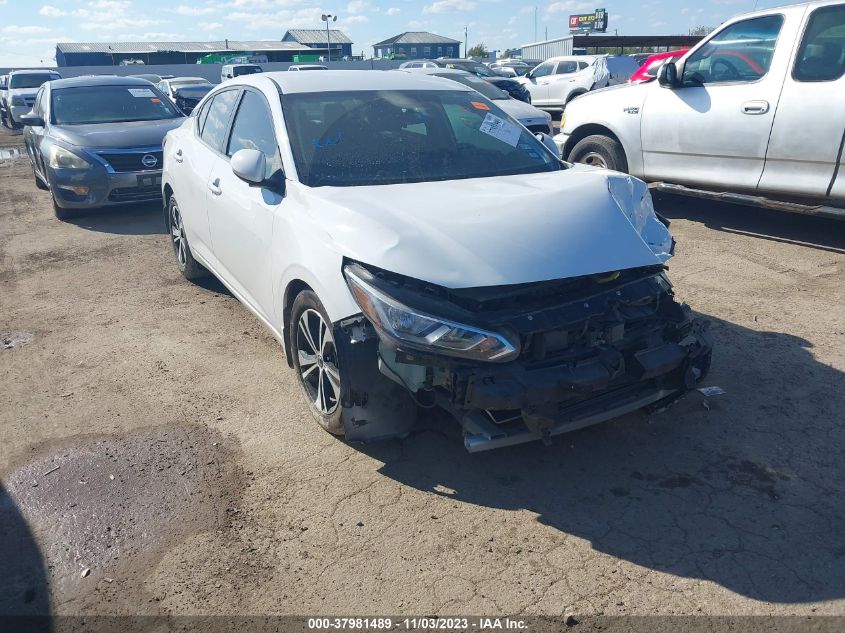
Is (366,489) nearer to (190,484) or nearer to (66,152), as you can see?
(190,484)

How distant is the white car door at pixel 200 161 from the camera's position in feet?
16.2

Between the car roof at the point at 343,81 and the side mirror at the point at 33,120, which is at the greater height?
the car roof at the point at 343,81

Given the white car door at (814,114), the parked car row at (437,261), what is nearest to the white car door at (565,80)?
the white car door at (814,114)

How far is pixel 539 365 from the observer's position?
2.92m

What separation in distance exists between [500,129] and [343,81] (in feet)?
3.49

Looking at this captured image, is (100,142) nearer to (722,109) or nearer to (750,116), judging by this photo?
(722,109)

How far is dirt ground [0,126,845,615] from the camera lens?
2639mm

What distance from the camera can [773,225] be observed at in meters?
7.11

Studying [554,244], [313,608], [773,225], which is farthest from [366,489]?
[773,225]

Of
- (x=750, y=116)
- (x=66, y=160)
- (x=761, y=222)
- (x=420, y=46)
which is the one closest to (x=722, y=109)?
(x=750, y=116)

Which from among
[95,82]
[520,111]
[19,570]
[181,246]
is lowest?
[19,570]

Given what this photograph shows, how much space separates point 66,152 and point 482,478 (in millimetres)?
7419

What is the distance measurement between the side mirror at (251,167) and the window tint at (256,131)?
0.27ft

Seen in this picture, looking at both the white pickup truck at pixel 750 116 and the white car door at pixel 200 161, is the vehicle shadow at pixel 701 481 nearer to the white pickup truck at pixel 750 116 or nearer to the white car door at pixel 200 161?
the white car door at pixel 200 161
